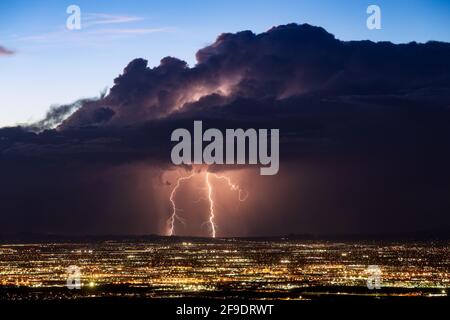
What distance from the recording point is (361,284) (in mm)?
198500

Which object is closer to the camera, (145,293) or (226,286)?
(145,293)
